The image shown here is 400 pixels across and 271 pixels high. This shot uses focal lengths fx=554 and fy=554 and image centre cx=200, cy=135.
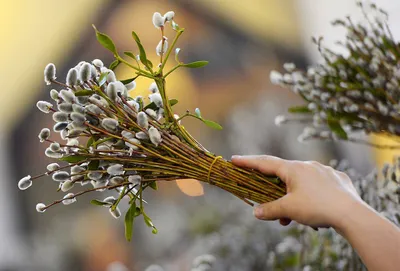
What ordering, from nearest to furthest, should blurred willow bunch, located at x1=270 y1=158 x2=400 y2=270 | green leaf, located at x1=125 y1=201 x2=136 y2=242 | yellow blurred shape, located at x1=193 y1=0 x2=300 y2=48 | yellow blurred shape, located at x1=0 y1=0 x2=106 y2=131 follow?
green leaf, located at x1=125 y1=201 x2=136 y2=242 → blurred willow bunch, located at x1=270 y1=158 x2=400 y2=270 → yellow blurred shape, located at x1=0 y1=0 x2=106 y2=131 → yellow blurred shape, located at x1=193 y1=0 x2=300 y2=48

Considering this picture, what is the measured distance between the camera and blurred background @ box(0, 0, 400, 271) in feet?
7.80

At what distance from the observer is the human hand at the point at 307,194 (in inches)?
24.5

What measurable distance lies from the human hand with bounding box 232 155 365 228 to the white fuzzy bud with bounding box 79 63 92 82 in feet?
0.66

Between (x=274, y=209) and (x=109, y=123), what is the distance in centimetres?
22

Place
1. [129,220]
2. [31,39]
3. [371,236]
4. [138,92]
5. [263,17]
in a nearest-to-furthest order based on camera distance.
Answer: [371,236]
[129,220]
[138,92]
[31,39]
[263,17]

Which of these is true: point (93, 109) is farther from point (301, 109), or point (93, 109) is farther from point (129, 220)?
point (301, 109)

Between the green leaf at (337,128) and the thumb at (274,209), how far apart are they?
13.4 inches

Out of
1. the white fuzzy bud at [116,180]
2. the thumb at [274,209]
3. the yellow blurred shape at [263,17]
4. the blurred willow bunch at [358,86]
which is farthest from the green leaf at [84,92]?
the yellow blurred shape at [263,17]

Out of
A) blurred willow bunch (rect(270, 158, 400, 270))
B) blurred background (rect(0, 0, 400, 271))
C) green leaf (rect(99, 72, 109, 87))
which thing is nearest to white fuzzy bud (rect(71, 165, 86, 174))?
green leaf (rect(99, 72, 109, 87))

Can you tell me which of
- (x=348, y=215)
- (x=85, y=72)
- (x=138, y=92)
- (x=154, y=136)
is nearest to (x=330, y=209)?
(x=348, y=215)

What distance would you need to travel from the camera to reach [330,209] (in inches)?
24.4

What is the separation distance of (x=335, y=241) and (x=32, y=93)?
204 centimetres

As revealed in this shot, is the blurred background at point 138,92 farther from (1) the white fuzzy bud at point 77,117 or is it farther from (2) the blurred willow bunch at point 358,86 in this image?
(1) the white fuzzy bud at point 77,117

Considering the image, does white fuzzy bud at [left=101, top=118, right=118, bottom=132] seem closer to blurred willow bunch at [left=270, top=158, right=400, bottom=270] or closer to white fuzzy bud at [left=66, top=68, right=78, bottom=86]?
white fuzzy bud at [left=66, top=68, right=78, bottom=86]
